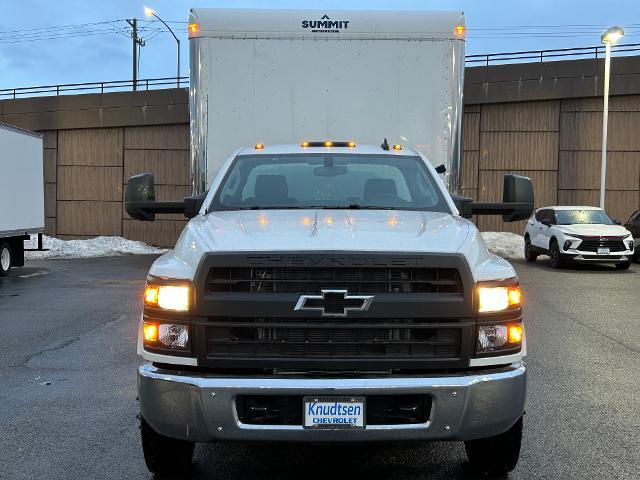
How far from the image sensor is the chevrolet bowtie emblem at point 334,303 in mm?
3342

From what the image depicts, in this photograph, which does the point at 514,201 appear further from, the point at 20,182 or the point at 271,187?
the point at 20,182

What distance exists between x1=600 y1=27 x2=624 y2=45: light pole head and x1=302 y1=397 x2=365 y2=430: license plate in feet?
69.4

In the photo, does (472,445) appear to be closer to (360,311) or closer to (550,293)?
(360,311)

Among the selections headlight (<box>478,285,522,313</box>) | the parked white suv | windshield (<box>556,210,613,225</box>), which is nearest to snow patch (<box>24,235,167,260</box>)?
the parked white suv

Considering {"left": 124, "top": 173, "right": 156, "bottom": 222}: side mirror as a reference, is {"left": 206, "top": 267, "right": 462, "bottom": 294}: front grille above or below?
below

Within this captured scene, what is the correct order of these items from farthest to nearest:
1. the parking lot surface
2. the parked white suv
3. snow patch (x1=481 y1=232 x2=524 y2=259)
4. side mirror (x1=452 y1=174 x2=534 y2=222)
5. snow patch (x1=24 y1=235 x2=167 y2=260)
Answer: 1. snow patch (x1=24 y1=235 x2=167 y2=260)
2. snow patch (x1=481 y1=232 x2=524 y2=259)
3. the parked white suv
4. side mirror (x1=452 y1=174 x2=534 y2=222)
5. the parking lot surface

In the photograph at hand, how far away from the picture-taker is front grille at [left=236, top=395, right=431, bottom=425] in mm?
3295

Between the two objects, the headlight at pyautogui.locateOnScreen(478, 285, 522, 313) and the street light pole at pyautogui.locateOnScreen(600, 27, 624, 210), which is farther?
the street light pole at pyautogui.locateOnScreen(600, 27, 624, 210)

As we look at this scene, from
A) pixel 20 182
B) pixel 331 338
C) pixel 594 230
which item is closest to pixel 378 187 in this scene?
pixel 331 338

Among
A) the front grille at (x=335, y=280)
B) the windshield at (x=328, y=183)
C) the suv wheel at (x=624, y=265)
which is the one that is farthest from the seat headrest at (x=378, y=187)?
the suv wheel at (x=624, y=265)

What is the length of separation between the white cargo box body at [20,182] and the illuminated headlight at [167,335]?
13895 mm

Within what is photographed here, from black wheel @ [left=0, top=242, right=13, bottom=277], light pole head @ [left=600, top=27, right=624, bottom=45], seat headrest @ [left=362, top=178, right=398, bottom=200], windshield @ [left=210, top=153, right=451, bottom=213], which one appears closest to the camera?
windshield @ [left=210, top=153, right=451, bottom=213]

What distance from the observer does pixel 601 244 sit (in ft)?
55.3

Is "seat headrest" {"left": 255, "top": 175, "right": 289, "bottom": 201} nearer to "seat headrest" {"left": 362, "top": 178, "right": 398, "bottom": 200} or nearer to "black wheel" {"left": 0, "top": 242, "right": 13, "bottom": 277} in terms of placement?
"seat headrest" {"left": 362, "top": 178, "right": 398, "bottom": 200}
